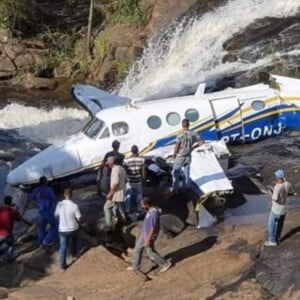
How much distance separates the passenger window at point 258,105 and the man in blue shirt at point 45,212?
8.16 metres

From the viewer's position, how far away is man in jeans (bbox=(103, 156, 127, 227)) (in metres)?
18.3

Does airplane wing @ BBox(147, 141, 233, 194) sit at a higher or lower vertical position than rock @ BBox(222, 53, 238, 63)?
lower

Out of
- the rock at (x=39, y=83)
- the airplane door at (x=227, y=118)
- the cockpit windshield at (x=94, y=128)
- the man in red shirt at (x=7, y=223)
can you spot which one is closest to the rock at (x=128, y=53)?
the rock at (x=39, y=83)

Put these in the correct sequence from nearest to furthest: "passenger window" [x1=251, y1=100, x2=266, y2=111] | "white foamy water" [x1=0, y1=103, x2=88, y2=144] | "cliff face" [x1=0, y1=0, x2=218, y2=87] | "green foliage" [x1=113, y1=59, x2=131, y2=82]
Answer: "passenger window" [x1=251, y1=100, x2=266, y2=111] < "white foamy water" [x1=0, y1=103, x2=88, y2=144] < "green foliage" [x1=113, y1=59, x2=131, y2=82] < "cliff face" [x1=0, y1=0, x2=218, y2=87]

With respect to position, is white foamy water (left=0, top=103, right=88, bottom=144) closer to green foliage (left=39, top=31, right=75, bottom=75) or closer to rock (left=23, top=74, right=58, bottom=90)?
rock (left=23, top=74, right=58, bottom=90)

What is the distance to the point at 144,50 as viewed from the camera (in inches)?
1371

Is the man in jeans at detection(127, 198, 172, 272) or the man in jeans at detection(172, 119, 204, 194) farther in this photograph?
the man in jeans at detection(172, 119, 204, 194)

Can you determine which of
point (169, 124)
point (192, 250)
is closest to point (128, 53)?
point (169, 124)

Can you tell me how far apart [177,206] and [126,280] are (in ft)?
12.7

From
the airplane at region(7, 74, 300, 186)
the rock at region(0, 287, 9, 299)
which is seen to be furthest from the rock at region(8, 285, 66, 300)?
the airplane at region(7, 74, 300, 186)

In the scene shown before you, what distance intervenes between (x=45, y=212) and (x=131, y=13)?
65.5 ft

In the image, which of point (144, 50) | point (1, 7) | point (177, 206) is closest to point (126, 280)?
point (177, 206)

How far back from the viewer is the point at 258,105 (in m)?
24.8

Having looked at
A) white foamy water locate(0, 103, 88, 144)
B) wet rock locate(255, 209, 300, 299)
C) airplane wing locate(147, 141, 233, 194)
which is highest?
airplane wing locate(147, 141, 233, 194)
